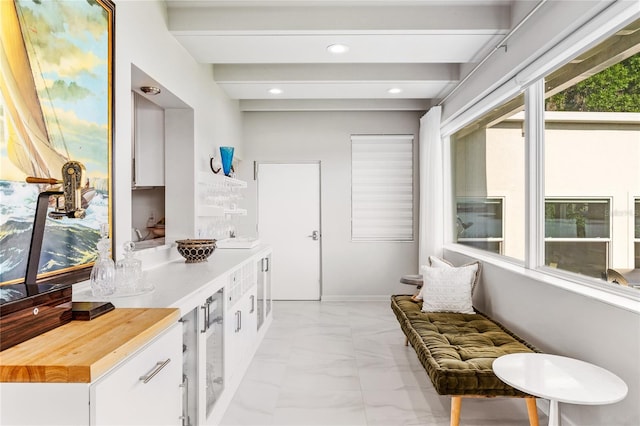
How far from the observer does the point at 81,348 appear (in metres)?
1.07

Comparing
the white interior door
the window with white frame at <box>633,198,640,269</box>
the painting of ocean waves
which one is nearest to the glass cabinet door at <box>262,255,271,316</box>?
the white interior door

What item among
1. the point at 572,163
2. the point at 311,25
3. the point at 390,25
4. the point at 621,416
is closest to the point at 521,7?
the point at 390,25

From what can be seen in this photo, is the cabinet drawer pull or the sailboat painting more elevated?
the sailboat painting

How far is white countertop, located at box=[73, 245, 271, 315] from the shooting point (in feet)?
5.38

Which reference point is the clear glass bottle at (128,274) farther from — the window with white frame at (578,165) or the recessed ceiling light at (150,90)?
the window with white frame at (578,165)

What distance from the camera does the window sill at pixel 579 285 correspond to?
6.05ft

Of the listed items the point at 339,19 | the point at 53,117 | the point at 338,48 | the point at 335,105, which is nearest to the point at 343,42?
the point at 338,48

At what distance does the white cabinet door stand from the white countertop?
197mm

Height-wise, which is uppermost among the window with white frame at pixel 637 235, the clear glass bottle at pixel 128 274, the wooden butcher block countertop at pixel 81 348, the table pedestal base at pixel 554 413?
the window with white frame at pixel 637 235

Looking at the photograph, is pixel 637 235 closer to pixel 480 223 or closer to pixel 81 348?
pixel 480 223

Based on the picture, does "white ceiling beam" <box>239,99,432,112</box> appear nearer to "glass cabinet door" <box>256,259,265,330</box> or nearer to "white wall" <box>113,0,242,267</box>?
"white wall" <box>113,0,242,267</box>

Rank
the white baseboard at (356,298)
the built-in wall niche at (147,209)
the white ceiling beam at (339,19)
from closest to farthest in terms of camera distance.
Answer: the white ceiling beam at (339,19) < the built-in wall niche at (147,209) < the white baseboard at (356,298)

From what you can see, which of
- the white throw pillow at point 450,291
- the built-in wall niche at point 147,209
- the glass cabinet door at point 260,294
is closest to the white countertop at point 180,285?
the glass cabinet door at point 260,294

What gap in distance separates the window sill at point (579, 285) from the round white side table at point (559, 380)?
32 centimetres
